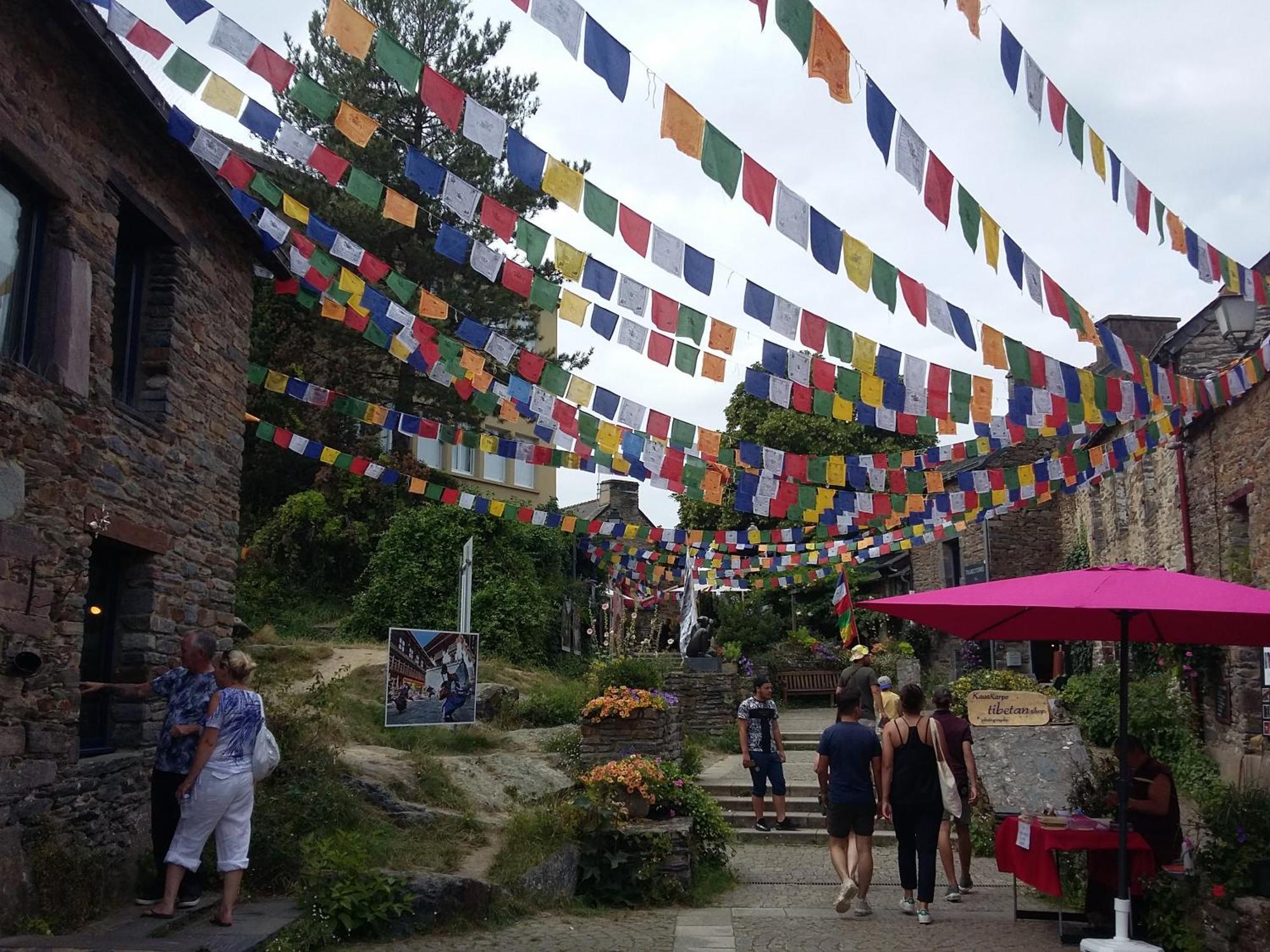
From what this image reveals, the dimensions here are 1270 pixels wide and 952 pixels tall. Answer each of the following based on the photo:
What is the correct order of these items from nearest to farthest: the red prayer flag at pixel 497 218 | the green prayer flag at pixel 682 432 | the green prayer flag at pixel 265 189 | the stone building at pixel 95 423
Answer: the stone building at pixel 95 423
the red prayer flag at pixel 497 218
the green prayer flag at pixel 265 189
the green prayer flag at pixel 682 432

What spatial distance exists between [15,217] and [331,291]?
3.07 meters

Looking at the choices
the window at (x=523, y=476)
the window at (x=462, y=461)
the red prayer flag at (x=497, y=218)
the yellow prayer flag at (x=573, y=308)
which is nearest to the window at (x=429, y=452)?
the window at (x=462, y=461)

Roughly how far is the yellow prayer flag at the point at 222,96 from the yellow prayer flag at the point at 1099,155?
17.2 ft

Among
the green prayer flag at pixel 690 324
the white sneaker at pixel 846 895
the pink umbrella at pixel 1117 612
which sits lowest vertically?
the white sneaker at pixel 846 895

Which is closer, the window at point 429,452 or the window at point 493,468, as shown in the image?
the window at point 429,452

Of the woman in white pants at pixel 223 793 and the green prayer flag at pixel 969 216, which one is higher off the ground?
the green prayer flag at pixel 969 216

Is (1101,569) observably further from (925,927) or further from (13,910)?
(13,910)

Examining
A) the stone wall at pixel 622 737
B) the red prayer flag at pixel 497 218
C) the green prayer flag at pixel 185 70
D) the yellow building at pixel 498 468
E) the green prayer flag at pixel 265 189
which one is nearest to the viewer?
the green prayer flag at pixel 185 70

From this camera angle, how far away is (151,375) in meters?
8.36

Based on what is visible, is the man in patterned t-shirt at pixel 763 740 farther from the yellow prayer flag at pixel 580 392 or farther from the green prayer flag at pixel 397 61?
the green prayer flag at pixel 397 61

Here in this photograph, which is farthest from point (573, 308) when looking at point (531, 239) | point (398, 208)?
point (398, 208)

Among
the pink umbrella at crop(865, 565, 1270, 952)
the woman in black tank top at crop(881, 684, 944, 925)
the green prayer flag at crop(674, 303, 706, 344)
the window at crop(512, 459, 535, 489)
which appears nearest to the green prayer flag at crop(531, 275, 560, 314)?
the green prayer flag at crop(674, 303, 706, 344)

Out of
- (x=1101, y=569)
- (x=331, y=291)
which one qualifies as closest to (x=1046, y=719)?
(x=1101, y=569)

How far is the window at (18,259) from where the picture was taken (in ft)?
21.6
